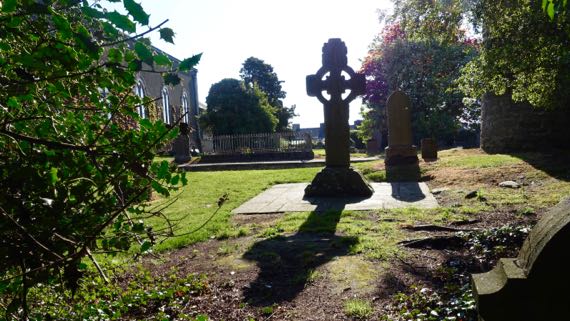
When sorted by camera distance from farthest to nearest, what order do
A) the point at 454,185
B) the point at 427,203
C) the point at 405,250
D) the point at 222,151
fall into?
the point at 222,151, the point at 454,185, the point at 427,203, the point at 405,250

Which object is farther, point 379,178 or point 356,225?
point 379,178

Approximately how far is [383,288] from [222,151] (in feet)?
69.1

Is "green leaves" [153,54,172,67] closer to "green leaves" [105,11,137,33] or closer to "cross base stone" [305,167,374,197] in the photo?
"green leaves" [105,11,137,33]

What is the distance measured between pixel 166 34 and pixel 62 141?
0.76 m

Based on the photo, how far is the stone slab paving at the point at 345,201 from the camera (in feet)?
22.3

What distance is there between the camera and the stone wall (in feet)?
38.7

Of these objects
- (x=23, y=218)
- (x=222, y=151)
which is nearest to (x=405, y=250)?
(x=23, y=218)

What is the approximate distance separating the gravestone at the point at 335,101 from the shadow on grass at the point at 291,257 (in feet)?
7.37

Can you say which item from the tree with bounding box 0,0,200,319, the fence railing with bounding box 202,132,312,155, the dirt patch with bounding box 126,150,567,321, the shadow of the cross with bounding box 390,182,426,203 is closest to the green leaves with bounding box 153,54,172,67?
the tree with bounding box 0,0,200,319

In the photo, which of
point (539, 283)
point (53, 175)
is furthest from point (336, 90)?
point (53, 175)

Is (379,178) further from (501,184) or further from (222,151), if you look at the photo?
(222,151)

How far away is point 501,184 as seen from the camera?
25.6ft

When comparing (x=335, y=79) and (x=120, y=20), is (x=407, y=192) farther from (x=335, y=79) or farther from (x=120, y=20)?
(x=120, y=20)

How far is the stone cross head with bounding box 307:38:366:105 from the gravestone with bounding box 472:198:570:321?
6078 millimetres
